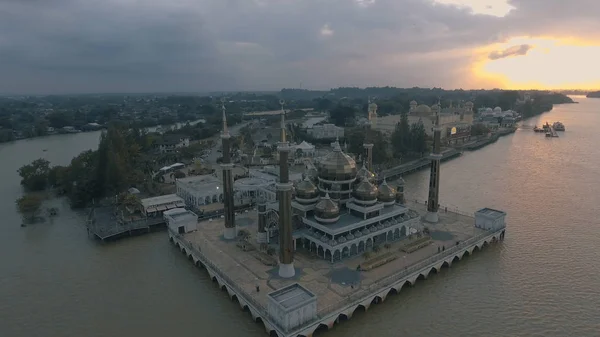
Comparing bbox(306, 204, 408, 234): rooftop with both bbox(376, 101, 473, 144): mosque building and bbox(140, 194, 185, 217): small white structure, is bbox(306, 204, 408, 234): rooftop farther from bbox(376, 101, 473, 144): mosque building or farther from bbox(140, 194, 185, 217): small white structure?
bbox(376, 101, 473, 144): mosque building

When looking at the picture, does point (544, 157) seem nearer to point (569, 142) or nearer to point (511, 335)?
point (569, 142)

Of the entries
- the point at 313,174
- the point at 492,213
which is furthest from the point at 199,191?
the point at 492,213

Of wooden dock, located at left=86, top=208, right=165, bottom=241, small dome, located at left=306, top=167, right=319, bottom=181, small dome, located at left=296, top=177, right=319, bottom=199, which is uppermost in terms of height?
small dome, located at left=306, top=167, right=319, bottom=181

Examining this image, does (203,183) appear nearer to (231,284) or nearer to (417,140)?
(231,284)

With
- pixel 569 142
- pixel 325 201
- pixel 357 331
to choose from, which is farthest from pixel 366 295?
pixel 569 142

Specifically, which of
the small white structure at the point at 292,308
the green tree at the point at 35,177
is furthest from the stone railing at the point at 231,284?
the green tree at the point at 35,177

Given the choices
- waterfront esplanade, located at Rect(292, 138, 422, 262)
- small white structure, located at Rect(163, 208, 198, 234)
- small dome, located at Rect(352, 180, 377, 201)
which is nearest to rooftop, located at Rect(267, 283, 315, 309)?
waterfront esplanade, located at Rect(292, 138, 422, 262)
